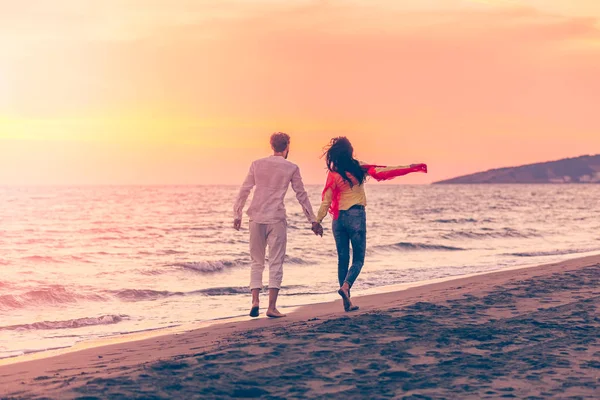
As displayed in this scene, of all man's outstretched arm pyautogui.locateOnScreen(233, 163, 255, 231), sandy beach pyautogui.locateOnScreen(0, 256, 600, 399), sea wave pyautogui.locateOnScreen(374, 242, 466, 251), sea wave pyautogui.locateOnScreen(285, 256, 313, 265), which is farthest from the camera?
sea wave pyautogui.locateOnScreen(374, 242, 466, 251)

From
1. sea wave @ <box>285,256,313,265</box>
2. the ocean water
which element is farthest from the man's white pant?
sea wave @ <box>285,256,313,265</box>

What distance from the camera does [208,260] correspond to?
17.3m

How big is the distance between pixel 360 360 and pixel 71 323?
16.8ft

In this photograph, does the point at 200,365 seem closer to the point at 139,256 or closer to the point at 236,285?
the point at 236,285

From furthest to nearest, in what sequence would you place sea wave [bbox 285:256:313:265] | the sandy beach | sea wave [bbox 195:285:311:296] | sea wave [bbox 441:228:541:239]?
1. sea wave [bbox 441:228:541:239]
2. sea wave [bbox 285:256:313:265]
3. sea wave [bbox 195:285:311:296]
4. the sandy beach

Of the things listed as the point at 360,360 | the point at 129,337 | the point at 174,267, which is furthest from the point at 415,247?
the point at 360,360

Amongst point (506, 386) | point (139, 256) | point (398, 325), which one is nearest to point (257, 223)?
point (398, 325)

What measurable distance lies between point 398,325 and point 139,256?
43.3 feet

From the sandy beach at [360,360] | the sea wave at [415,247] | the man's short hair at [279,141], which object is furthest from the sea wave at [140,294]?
the sea wave at [415,247]

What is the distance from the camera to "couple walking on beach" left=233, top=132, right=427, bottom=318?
7570mm

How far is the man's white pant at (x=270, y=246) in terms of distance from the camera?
25.2 ft

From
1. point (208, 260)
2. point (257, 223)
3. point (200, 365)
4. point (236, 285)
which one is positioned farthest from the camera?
point (208, 260)

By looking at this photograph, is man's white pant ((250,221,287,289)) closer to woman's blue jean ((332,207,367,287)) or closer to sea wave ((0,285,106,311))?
woman's blue jean ((332,207,367,287))

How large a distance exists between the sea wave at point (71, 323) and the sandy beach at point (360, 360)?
6.38 ft
